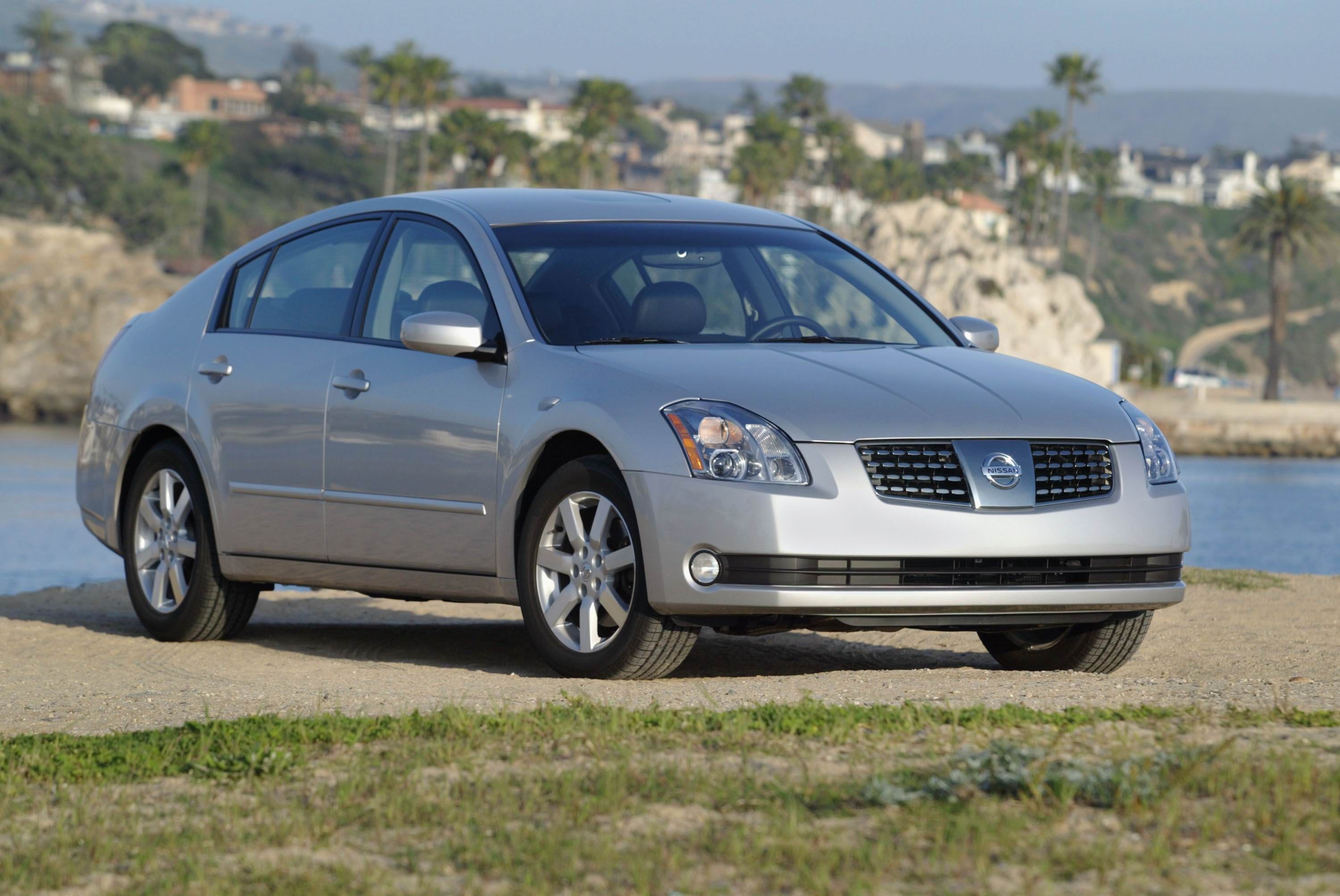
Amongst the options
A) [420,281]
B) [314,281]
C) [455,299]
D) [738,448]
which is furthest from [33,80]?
[738,448]

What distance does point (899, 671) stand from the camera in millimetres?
6219

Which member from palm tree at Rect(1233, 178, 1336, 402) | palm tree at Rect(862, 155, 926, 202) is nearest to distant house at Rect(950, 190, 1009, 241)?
palm tree at Rect(862, 155, 926, 202)

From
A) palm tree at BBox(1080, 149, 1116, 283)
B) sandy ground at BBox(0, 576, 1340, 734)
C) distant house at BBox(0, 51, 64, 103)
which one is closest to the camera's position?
sandy ground at BBox(0, 576, 1340, 734)

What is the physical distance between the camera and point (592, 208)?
23.5ft

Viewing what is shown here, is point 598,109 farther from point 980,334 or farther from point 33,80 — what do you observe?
point 980,334

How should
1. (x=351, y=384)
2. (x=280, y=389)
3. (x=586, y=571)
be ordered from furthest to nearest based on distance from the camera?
(x=280, y=389) < (x=351, y=384) < (x=586, y=571)

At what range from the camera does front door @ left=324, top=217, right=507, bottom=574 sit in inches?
255

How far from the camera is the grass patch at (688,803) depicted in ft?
10.8

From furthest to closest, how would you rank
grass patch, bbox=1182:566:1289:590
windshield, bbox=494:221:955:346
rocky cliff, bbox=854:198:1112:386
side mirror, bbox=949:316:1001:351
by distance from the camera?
rocky cliff, bbox=854:198:1112:386, grass patch, bbox=1182:566:1289:590, side mirror, bbox=949:316:1001:351, windshield, bbox=494:221:955:346

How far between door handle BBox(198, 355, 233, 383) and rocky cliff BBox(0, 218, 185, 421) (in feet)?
232

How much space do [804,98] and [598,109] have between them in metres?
27.0

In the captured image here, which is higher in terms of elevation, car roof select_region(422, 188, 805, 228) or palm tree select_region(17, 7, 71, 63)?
palm tree select_region(17, 7, 71, 63)

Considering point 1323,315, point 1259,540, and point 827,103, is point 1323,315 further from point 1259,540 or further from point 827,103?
point 1259,540

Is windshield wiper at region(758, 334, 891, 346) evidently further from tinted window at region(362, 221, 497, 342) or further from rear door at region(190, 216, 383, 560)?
rear door at region(190, 216, 383, 560)
